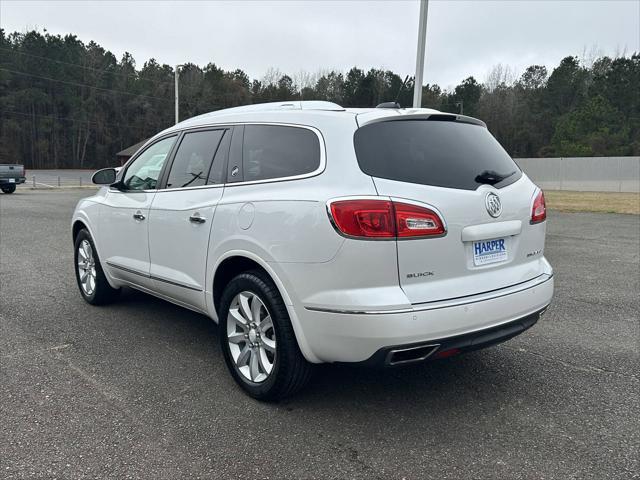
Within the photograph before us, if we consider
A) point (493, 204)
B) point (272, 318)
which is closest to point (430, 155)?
point (493, 204)

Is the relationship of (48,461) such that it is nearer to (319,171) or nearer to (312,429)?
(312,429)

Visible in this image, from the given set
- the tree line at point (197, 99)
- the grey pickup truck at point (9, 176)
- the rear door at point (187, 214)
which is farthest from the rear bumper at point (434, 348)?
the tree line at point (197, 99)

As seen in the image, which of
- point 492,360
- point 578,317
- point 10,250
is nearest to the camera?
point 492,360

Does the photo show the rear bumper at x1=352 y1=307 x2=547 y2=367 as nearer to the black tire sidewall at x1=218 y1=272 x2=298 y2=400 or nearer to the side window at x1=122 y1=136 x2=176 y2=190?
the black tire sidewall at x1=218 y1=272 x2=298 y2=400

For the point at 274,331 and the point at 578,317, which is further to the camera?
the point at 578,317

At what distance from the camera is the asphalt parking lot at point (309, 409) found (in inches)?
105

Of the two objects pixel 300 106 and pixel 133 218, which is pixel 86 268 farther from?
pixel 300 106

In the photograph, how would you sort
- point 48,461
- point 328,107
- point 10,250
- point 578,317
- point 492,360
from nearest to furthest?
point 48,461 < point 328,107 < point 492,360 < point 578,317 < point 10,250

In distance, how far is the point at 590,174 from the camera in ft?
125

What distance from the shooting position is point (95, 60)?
265 ft

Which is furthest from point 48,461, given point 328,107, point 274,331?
point 328,107

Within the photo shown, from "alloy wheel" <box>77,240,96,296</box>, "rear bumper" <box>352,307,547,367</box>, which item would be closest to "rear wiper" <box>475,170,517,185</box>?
"rear bumper" <box>352,307,547,367</box>

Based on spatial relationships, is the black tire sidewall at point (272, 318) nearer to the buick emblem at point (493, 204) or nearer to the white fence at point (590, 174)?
the buick emblem at point (493, 204)

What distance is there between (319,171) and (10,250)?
26.3 feet
